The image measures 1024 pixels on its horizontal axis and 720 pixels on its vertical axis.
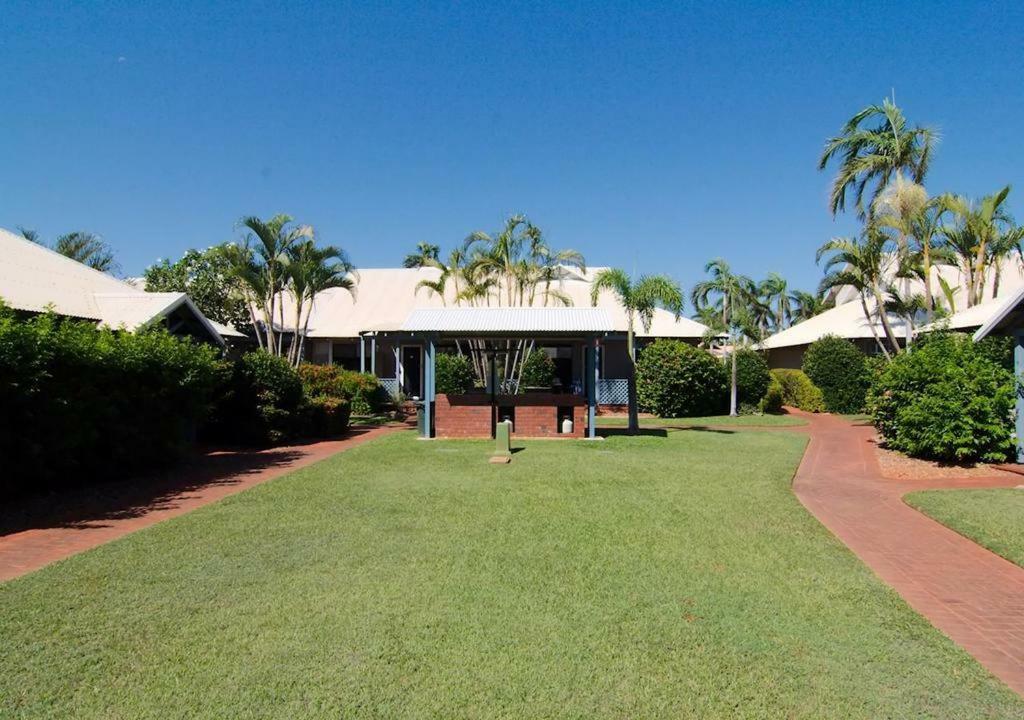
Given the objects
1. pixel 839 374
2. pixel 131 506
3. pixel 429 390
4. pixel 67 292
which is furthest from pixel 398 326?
pixel 131 506

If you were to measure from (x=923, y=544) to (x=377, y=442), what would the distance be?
10.8 metres

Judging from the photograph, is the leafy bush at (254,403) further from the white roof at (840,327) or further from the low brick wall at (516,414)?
the white roof at (840,327)

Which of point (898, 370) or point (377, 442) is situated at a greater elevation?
point (898, 370)

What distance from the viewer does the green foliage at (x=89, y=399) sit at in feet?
25.4

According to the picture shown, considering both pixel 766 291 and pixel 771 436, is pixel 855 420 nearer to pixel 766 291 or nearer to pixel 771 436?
pixel 771 436

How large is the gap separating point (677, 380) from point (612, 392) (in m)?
3.35

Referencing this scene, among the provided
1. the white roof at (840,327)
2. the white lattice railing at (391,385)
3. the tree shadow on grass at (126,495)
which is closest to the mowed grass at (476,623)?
the tree shadow on grass at (126,495)

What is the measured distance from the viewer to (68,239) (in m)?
33.3

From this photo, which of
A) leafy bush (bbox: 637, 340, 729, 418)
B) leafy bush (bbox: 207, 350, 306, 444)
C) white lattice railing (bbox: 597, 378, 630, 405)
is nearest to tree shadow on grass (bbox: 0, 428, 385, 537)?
leafy bush (bbox: 207, 350, 306, 444)

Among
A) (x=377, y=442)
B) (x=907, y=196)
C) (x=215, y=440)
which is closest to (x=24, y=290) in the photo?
(x=215, y=440)

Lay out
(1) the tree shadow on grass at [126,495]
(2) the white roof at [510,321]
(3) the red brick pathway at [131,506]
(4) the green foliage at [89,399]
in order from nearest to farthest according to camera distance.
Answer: (3) the red brick pathway at [131,506]
(1) the tree shadow on grass at [126,495]
(4) the green foliage at [89,399]
(2) the white roof at [510,321]

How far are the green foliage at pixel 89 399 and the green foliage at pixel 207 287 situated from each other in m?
15.2

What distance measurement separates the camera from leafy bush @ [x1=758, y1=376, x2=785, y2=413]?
23.9 metres

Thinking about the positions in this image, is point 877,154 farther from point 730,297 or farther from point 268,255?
point 268,255
